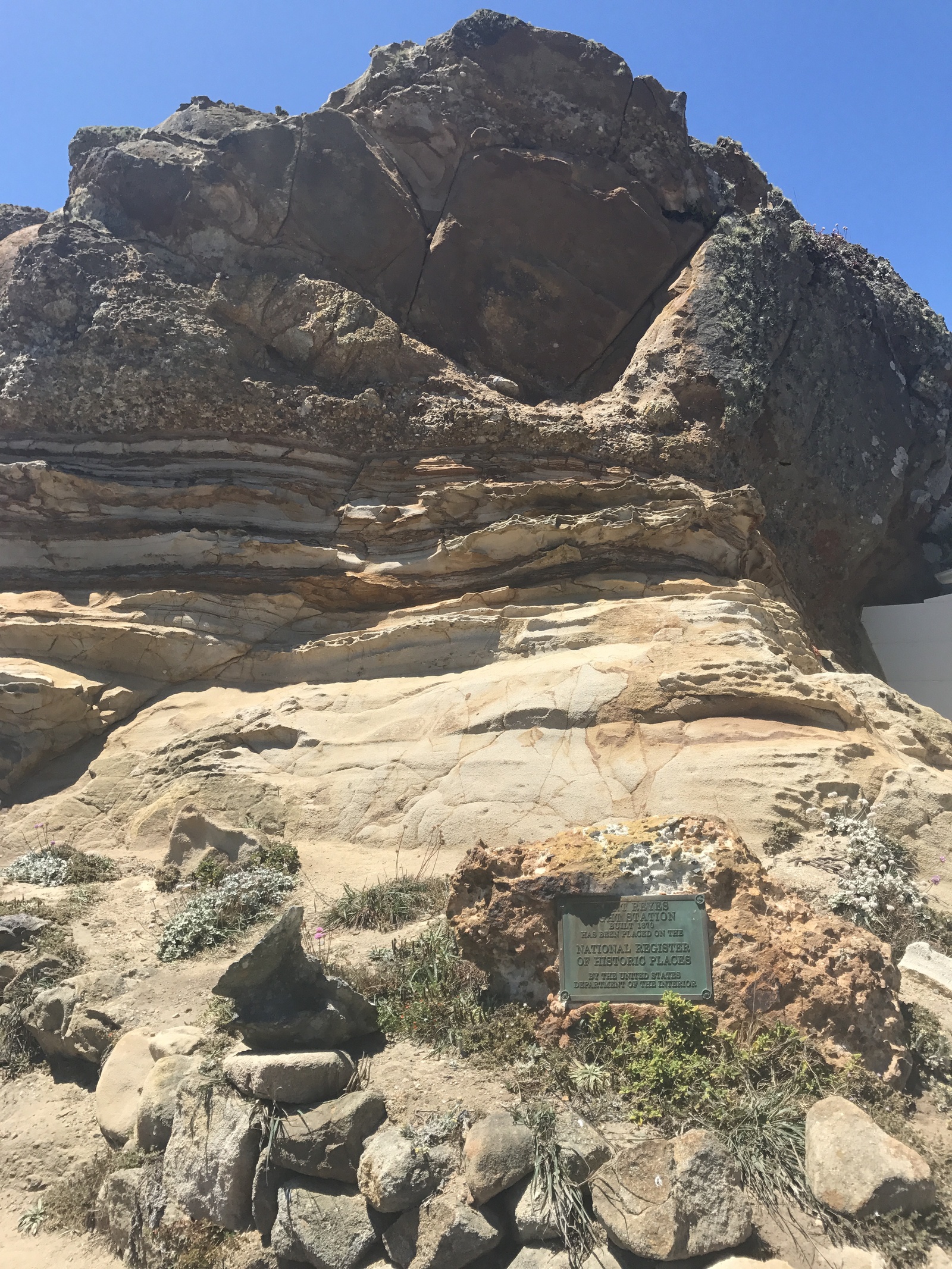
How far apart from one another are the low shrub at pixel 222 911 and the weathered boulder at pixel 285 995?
5.68 ft

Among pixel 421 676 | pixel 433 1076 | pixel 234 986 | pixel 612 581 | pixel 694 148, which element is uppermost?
pixel 694 148

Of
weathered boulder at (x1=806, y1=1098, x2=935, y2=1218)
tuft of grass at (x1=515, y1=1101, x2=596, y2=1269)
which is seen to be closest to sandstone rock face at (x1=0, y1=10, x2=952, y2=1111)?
weathered boulder at (x1=806, y1=1098, x2=935, y2=1218)

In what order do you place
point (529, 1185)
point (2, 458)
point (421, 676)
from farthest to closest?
point (2, 458), point (421, 676), point (529, 1185)

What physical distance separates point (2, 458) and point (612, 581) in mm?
8003

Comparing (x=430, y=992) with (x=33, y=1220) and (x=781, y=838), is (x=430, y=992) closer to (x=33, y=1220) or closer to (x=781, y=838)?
(x=33, y=1220)

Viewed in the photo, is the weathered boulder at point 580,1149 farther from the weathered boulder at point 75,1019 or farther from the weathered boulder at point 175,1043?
the weathered boulder at point 75,1019

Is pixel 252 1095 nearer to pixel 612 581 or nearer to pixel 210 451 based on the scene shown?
pixel 612 581

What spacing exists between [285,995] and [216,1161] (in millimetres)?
768

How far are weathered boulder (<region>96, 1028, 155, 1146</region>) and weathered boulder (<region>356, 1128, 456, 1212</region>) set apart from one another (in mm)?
1469

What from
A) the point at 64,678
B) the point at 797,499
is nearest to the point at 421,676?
the point at 64,678

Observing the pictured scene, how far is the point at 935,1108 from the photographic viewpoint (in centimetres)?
385

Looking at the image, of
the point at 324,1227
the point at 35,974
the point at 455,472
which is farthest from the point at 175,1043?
the point at 455,472

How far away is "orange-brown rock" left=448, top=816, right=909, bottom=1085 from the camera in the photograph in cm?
405

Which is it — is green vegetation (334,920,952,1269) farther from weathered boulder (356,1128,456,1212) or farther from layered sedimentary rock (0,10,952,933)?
layered sedimentary rock (0,10,952,933)
